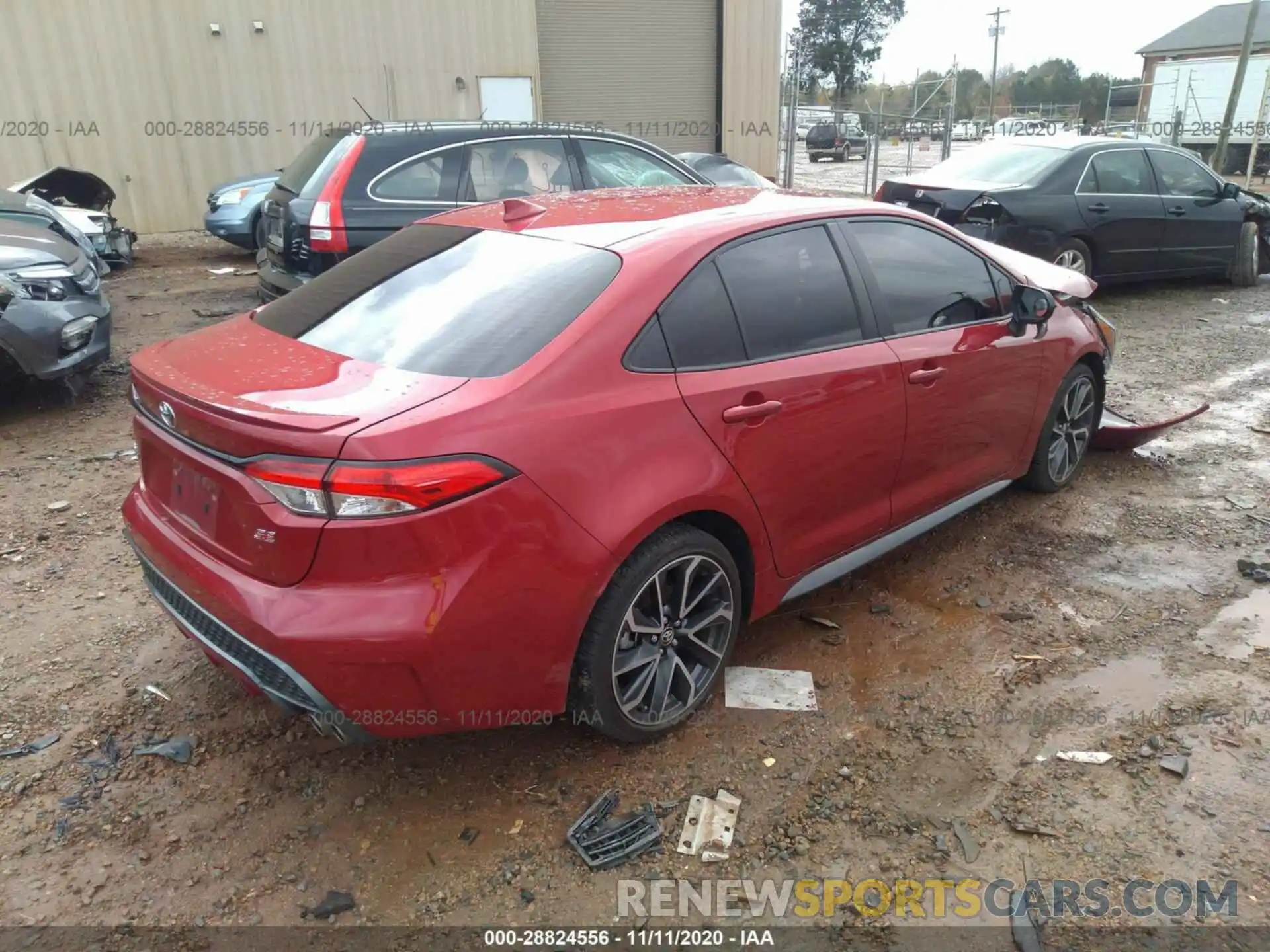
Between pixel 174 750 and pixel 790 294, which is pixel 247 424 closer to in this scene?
pixel 174 750

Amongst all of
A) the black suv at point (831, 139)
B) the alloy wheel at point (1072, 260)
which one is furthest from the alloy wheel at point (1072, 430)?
the black suv at point (831, 139)

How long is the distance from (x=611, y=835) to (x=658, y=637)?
584 millimetres

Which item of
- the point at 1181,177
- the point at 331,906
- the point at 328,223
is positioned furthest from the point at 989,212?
the point at 331,906

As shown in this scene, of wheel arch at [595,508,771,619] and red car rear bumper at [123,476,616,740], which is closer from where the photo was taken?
red car rear bumper at [123,476,616,740]

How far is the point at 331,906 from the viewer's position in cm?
232

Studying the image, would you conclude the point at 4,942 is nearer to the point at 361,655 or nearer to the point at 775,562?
the point at 361,655

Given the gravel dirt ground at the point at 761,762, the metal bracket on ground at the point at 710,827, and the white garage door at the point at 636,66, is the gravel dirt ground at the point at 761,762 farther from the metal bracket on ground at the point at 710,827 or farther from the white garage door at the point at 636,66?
the white garage door at the point at 636,66

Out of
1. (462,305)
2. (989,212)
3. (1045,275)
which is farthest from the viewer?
(989,212)

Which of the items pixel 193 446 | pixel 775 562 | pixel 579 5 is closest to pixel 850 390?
pixel 775 562

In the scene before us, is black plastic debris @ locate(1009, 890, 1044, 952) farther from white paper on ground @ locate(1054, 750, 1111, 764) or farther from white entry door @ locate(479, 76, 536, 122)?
white entry door @ locate(479, 76, 536, 122)

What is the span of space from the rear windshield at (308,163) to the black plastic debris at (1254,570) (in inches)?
249

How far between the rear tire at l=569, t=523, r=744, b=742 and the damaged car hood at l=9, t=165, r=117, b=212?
10534 millimetres

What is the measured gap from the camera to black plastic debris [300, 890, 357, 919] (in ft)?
7.54

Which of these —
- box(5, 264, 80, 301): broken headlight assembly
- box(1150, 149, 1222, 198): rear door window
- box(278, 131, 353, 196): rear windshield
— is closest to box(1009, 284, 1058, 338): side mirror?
box(278, 131, 353, 196): rear windshield
